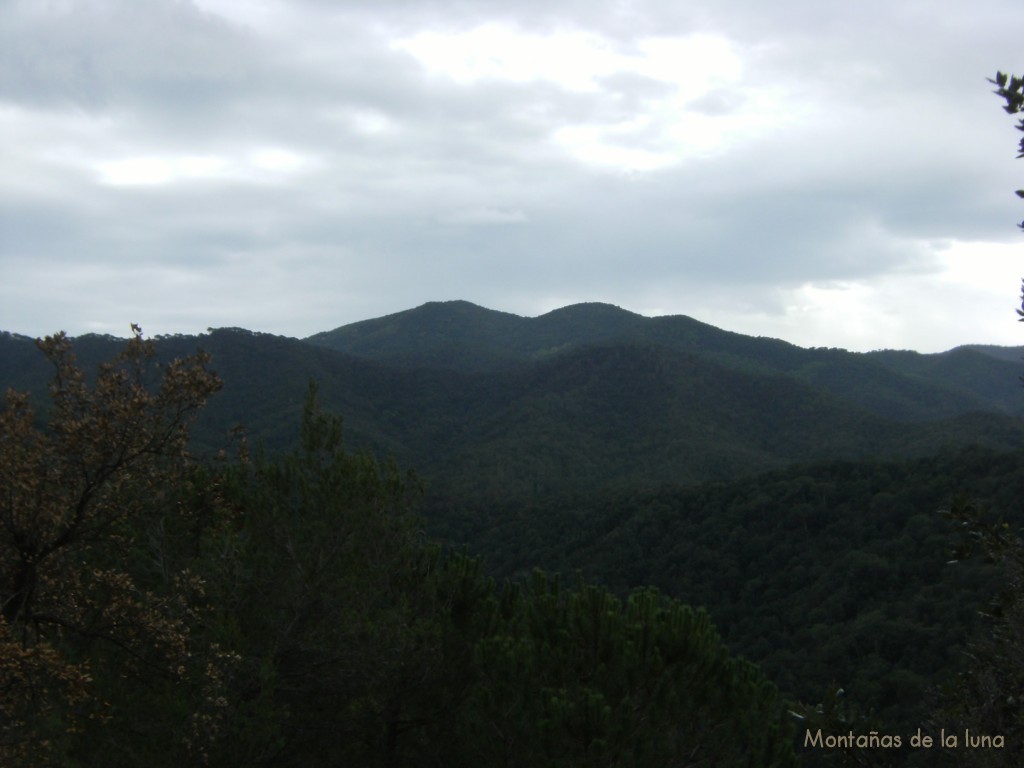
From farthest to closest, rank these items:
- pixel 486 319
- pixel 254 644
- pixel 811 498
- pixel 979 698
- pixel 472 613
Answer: pixel 486 319
pixel 811 498
pixel 472 613
pixel 254 644
pixel 979 698

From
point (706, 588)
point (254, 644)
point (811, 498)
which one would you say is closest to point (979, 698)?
point (254, 644)

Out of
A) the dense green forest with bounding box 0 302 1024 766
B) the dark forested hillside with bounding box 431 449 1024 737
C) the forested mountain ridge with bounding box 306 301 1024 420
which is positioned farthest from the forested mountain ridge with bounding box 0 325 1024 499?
the dense green forest with bounding box 0 302 1024 766

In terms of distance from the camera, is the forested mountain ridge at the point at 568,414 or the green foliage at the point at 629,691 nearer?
the green foliage at the point at 629,691

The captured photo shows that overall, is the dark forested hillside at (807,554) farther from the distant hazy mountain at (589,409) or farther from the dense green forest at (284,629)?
the dense green forest at (284,629)

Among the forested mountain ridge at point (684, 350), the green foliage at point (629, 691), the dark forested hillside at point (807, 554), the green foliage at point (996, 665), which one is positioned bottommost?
the dark forested hillside at point (807, 554)

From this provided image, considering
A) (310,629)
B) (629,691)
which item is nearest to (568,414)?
(629,691)

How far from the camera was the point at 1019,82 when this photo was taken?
4.54m

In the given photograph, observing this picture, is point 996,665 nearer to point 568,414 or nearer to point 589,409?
point 568,414

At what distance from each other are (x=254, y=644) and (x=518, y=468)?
76731 millimetres

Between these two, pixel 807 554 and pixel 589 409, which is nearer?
pixel 807 554

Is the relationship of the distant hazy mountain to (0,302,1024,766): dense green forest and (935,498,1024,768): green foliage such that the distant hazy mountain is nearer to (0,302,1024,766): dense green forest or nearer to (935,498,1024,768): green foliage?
(0,302,1024,766): dense green forest

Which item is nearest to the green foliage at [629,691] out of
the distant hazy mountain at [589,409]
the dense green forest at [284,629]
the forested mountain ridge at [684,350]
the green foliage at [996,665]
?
the dense green forest at [284,629]

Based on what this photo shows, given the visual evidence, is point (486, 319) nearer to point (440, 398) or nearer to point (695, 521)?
point (440, 398)

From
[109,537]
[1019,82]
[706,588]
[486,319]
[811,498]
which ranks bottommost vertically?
[706,588]
